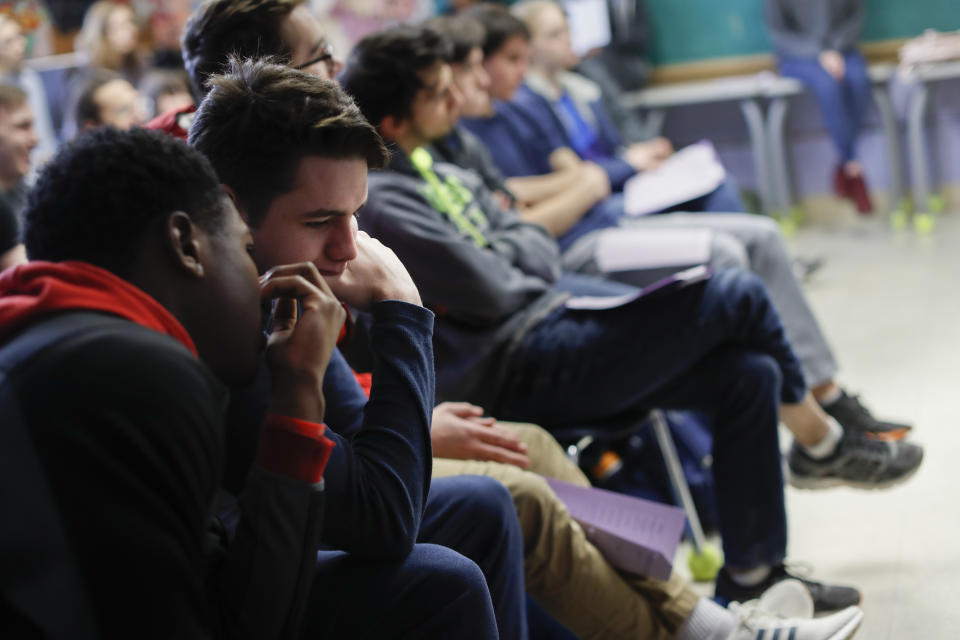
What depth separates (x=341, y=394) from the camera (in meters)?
1.13

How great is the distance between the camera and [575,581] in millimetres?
1417

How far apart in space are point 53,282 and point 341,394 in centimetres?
43

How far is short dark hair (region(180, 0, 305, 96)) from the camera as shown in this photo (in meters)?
1.36

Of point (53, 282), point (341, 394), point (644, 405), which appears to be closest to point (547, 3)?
point (644, 405)

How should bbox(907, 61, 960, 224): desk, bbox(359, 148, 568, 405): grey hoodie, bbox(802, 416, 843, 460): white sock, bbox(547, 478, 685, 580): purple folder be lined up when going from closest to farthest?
bbox(547, 478, 685, 580): purple folder, bbox(359, 148, 568, 405): grey hoodie, bbox(802, 416, 843, 460): white sock, bbox(907, 61, 960, 224): desk

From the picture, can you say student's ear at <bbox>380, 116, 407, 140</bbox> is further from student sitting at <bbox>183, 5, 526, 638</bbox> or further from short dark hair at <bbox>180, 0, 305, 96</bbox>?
student sitting at <bbox>183, 5, 526, 638</bbox>

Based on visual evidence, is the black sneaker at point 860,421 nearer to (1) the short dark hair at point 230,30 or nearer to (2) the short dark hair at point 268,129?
(1) the short dark hair at point 230,30

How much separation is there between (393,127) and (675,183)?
4.54 feet

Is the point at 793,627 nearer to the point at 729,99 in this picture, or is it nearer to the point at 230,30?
the point at 230,30

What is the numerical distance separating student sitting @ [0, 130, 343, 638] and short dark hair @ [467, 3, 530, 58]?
7.13ft

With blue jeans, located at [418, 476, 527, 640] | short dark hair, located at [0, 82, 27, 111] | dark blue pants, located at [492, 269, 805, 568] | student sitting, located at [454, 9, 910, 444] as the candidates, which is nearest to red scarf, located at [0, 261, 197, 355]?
blue jeans, located at [418, 476, 527, 640]

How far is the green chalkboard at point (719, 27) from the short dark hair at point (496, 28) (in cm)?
301

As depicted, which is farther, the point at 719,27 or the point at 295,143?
the point at 719,27

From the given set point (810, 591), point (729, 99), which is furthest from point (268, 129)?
point (729, 99)
